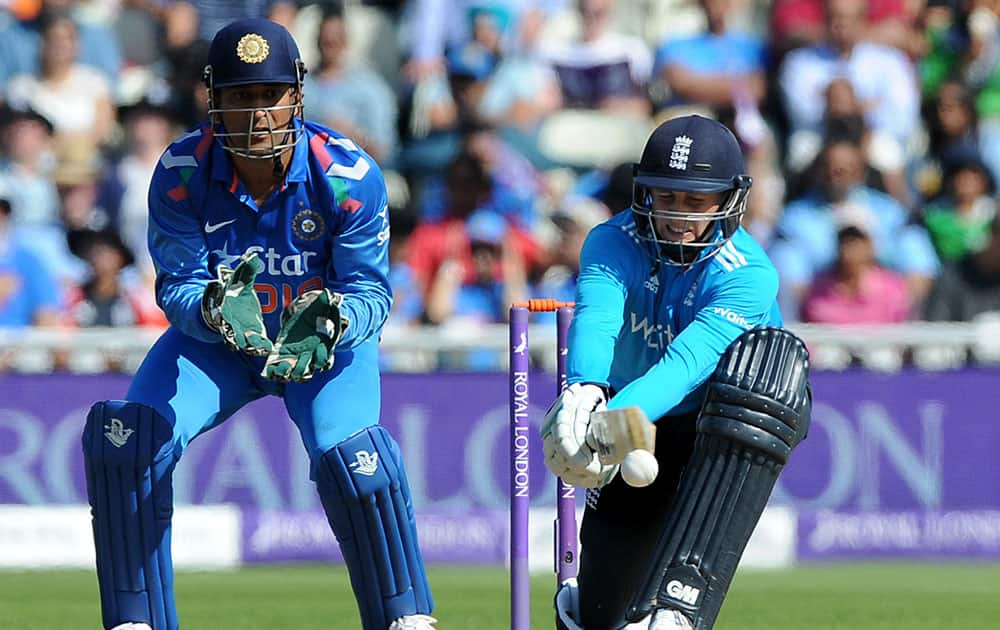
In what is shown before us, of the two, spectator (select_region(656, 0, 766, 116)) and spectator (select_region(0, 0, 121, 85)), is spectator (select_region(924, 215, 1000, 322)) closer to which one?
spectator (select_region(656, 0, 766, 116))

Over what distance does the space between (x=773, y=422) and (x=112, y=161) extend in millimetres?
7139

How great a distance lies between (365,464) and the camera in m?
5.04

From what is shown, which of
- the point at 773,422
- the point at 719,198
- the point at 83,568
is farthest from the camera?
the point at 83,568

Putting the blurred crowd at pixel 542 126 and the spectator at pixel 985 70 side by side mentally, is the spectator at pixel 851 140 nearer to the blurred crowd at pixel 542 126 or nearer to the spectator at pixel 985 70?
the blurred crowd at pixel 542 126

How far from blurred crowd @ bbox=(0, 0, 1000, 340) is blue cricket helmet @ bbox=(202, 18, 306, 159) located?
16.5 feet

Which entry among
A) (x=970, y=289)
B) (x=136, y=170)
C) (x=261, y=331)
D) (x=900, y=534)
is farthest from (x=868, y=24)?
(x=261, y=331)

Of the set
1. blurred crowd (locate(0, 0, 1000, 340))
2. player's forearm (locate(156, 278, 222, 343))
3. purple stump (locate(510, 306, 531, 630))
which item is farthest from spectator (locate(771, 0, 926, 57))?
player's forearm (locate(156, 278, 222, 343))

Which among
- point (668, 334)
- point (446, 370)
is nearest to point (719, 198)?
point (668, 334)

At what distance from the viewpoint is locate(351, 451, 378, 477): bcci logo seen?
5023 mm

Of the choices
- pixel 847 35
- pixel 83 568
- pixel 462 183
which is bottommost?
pixel 83 568

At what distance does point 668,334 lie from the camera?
16.6 ft

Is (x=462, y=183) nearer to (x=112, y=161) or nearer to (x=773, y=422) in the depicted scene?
(x=112, y=161)

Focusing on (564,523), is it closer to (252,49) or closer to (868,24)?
(252,49)

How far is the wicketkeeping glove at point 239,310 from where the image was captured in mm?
4875
